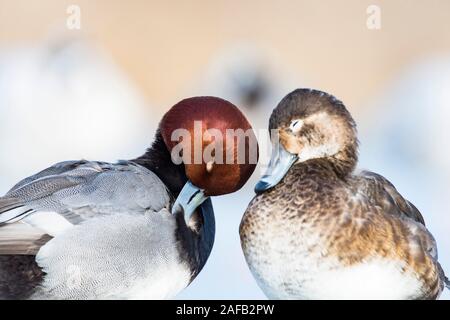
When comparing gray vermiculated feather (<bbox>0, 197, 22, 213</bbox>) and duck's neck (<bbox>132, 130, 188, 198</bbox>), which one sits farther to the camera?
duck's neck (<bbox>132, 130, 188, 198</bbox>)

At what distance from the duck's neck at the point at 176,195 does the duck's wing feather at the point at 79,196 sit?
72 millimetres

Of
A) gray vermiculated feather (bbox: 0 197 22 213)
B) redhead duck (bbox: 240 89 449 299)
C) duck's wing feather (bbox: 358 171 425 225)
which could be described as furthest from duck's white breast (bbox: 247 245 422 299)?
gray vermiculated feather (bbox: 0 197 22 213)

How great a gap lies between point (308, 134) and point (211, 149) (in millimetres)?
281

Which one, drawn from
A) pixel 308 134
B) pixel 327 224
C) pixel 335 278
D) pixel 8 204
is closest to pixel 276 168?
pixel 308 134

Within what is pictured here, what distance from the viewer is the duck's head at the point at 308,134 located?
2.11 meters

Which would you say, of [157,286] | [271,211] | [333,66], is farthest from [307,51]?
[157,286]

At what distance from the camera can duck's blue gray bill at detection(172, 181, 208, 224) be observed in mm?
2148

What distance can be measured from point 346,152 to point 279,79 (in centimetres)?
70

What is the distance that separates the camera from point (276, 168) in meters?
2.13

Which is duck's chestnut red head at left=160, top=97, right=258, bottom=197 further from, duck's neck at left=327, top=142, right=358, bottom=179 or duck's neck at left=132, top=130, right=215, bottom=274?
duck's neck at left=327, top=142, right=358, bottom=179

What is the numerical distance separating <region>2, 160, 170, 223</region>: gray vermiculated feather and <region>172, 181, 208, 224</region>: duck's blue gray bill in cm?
4

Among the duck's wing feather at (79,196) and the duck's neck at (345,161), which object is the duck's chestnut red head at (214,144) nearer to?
the duck's wing feather at (79,196)

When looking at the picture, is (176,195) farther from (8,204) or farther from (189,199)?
(8,204)

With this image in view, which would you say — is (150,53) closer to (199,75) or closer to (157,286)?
(199,75)
